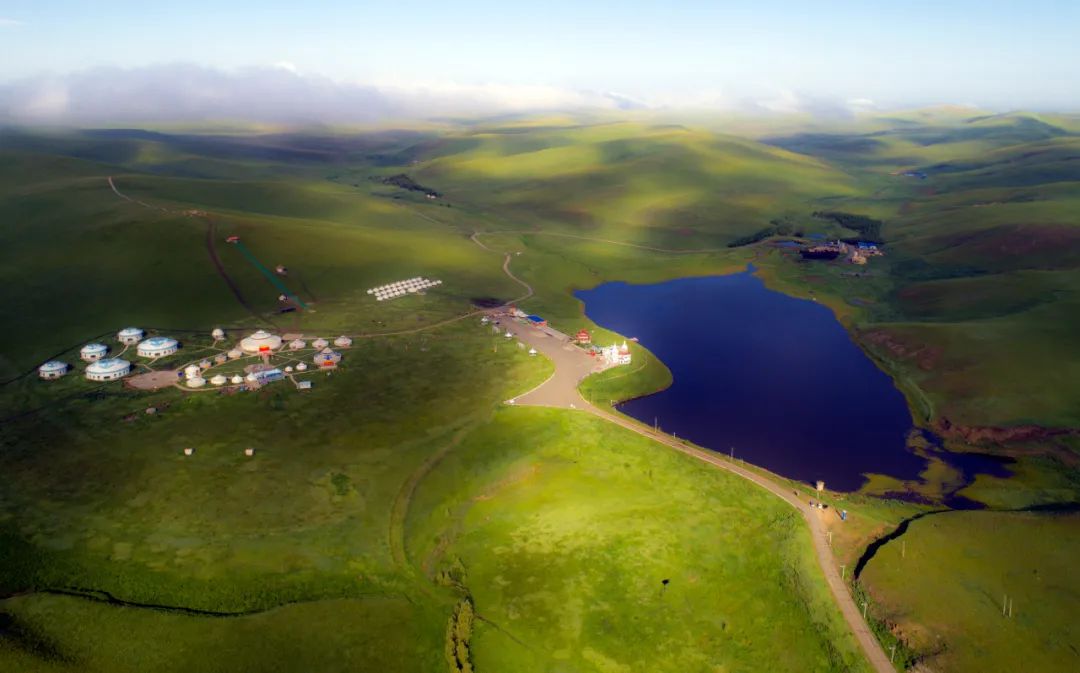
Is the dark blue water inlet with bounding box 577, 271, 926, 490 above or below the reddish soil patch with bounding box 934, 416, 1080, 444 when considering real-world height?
below

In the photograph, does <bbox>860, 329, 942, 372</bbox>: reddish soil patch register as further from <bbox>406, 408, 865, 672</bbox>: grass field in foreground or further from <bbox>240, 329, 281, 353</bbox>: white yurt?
<bbox>240, 329, 281, 353</bbox>: white yurt

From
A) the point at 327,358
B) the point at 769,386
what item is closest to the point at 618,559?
the point at 769,386

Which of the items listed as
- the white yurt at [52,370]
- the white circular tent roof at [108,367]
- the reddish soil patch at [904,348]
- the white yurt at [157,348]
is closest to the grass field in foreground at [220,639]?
the white circular tent roof at [108,367]

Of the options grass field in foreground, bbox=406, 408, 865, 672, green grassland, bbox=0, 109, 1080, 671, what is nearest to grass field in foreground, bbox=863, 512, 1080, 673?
green grassland, bbox=0, 109, 1080, 671

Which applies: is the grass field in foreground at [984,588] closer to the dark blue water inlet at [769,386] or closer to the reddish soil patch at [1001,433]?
the dark blue water inlet at [769,386]

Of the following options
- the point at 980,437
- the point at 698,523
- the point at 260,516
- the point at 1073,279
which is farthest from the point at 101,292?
the point at 1073,279

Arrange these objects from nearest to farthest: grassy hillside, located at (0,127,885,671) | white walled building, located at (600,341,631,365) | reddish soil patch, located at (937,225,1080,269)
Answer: grassy hillside, located at (0,127,885,671), white walled building, located at (600,341,631,365), reddish soil patch, located at (937,225,1080,269)
